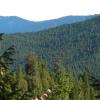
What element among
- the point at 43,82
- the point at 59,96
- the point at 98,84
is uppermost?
the point at 98,84

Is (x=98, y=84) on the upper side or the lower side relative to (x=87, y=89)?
upper

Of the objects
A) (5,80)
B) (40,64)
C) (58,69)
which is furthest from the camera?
(40,64)

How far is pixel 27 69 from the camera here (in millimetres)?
108000

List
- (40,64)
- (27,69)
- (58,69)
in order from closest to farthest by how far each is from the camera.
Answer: (58,69) → (27,69) → (40,64)

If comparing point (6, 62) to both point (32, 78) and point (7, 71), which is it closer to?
point (7, 71)

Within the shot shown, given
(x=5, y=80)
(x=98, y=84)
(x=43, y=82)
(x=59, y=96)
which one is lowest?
(x=43, y=82)

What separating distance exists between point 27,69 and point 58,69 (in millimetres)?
53695

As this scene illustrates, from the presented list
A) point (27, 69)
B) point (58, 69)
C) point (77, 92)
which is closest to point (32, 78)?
point (27, 69)

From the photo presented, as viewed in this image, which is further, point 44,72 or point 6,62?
point 44,72

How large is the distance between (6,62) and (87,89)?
304ft

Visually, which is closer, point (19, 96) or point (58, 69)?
point (19, 96)

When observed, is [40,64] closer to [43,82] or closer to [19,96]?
[43,82]

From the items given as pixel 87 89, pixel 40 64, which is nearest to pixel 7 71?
pixel 87 89

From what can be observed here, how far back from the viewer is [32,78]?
108 m
